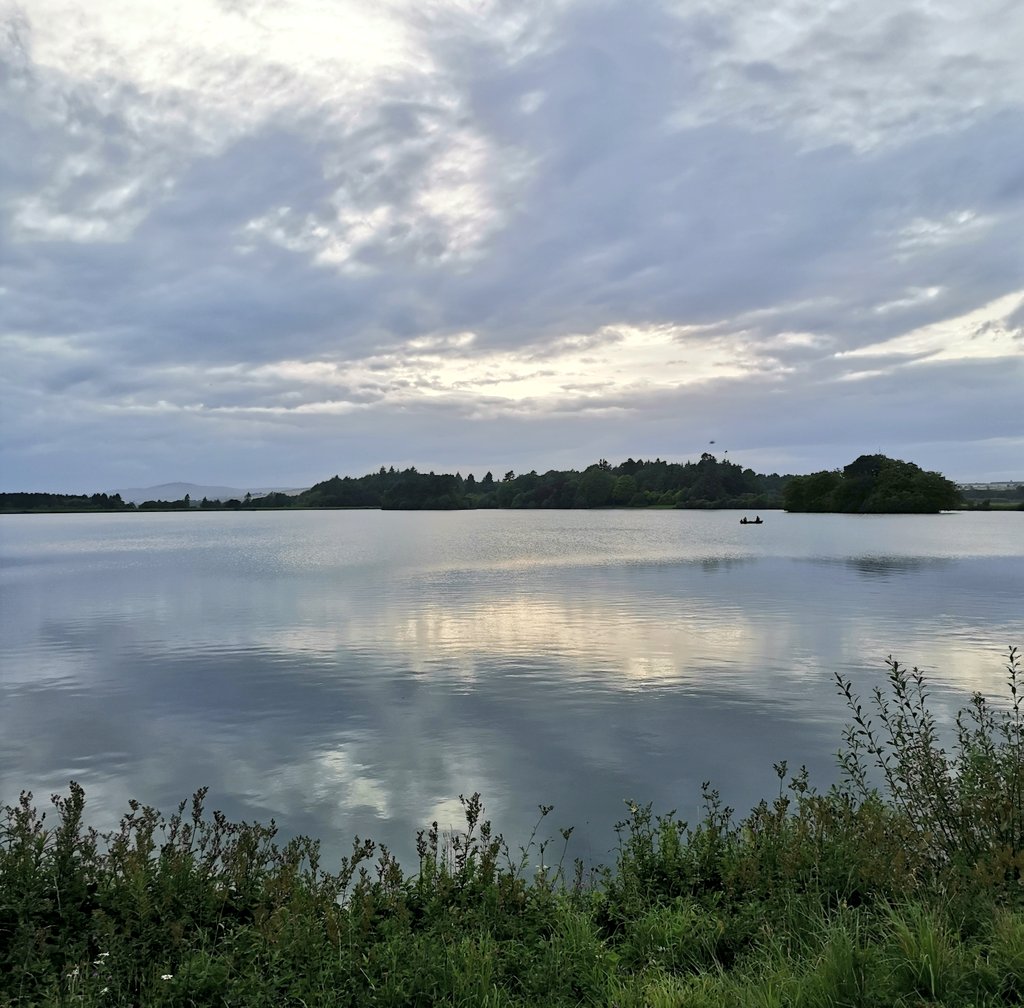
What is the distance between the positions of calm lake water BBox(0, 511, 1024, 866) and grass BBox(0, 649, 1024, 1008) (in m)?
2.05

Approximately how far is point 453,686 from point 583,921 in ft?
35.6

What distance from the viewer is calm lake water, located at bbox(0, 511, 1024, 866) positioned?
10344 mm

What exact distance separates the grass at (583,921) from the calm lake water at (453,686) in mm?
2050

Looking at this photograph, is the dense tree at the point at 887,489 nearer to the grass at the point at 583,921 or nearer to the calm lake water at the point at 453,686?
the calm lake water at the point at 453,686

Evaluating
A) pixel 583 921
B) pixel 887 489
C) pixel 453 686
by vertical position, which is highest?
pixel 887 489

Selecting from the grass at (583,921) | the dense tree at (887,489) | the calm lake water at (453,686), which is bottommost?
the calm lake water at (453,686)

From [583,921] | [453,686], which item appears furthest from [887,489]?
[583,921]

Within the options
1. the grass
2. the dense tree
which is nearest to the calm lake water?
the grass

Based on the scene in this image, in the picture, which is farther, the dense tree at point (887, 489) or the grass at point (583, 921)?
the dense tree at point (887, 489)

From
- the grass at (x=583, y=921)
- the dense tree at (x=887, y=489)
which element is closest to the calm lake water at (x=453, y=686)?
the grass at (x=583, y=921)

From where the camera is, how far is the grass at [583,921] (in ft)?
15.2

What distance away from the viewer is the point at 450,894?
255 inches

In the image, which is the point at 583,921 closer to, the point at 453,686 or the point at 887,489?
the point at 453,686

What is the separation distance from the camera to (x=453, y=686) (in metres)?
16.4
